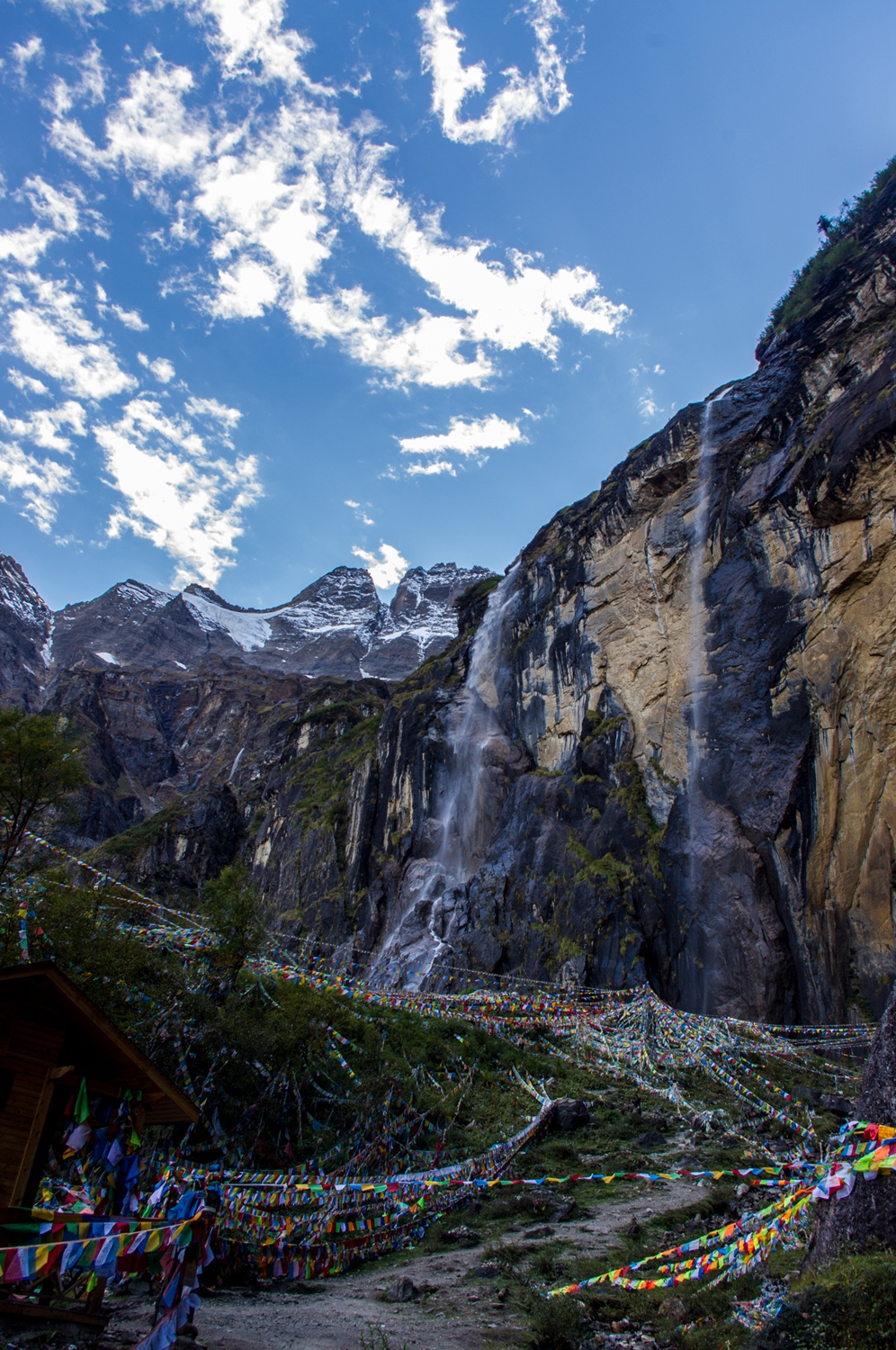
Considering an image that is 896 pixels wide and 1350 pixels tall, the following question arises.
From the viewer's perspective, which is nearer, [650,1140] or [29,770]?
[650,1140]

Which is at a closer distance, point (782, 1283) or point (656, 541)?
point (782, 1283)

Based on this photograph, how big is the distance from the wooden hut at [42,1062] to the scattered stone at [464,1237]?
19.9 ft

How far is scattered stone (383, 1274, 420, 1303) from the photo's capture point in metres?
8.30

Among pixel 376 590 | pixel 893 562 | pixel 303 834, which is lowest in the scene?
pixel 303 834

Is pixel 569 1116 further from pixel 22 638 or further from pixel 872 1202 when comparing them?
pixel 22 638

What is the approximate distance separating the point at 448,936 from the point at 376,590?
534 ft

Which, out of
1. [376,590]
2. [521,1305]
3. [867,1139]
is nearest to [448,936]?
[521,1305]

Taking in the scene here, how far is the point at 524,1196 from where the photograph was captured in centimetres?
1234

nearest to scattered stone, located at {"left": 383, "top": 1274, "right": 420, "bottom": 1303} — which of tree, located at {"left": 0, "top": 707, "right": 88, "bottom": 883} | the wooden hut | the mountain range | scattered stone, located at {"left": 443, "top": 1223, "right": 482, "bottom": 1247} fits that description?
scattered stone, located at {"left": 443, "top": 1223, "right": 482, "bottom": 1247}

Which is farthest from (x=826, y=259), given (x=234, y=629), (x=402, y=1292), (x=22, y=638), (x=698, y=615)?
(x=234, y=629)

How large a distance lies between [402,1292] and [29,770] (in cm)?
1435

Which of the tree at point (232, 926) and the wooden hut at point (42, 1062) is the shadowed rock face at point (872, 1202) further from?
the tree at point (232, 926)

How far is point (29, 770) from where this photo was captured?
1777 centimetres

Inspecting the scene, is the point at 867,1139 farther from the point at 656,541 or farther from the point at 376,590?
the point at 376,590
